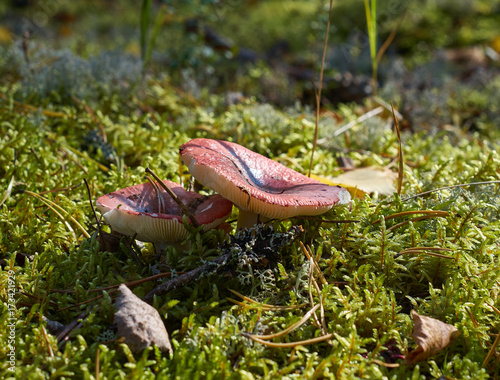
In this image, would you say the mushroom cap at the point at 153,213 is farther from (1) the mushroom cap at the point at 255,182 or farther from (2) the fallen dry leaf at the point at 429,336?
(2) the fallen dry leaf at the point at 429,336

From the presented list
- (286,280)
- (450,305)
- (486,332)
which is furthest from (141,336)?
(486,332)

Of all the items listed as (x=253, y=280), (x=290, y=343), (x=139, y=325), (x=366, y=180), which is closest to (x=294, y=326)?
(x=290, y=343)

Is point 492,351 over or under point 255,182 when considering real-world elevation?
under

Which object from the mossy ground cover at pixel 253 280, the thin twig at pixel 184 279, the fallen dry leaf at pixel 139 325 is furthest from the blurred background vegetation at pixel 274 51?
the fallen dry leaf at pixel 139 325

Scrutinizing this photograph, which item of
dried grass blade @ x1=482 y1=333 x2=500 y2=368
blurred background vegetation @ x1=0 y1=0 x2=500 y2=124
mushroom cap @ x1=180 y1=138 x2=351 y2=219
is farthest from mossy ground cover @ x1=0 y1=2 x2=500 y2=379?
blurred background vegetation @ x1=0 y1=0 x2=500 y2=124

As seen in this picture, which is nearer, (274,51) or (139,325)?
(139,325)

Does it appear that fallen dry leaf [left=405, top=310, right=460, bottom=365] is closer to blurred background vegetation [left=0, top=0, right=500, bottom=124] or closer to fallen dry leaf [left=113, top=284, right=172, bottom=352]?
fallen dry leaf [left=113, top=284, right=172, bottom=352]

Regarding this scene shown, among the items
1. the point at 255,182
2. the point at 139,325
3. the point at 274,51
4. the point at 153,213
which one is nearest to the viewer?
the point at 139,325

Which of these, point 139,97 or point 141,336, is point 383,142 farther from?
point 141,336

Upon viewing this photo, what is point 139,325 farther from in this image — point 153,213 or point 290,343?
point 290,343
